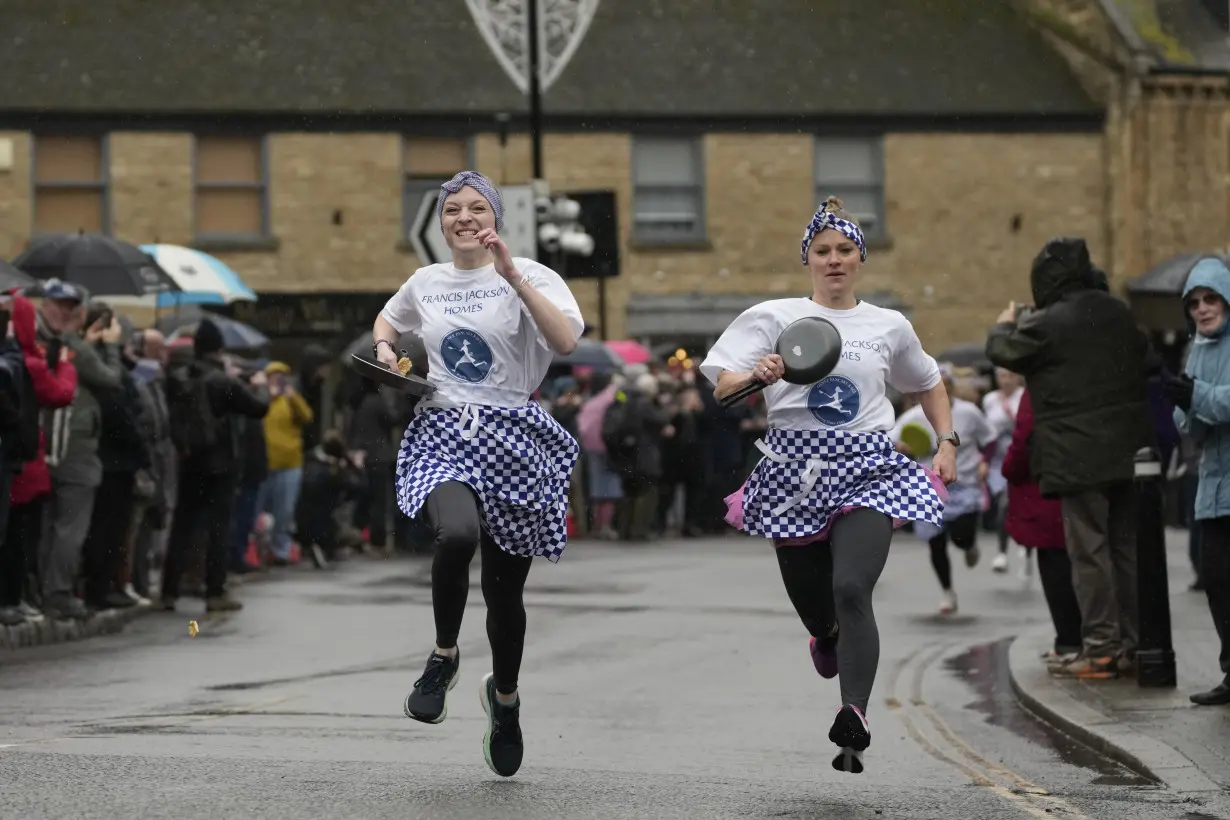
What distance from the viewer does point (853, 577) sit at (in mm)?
7621

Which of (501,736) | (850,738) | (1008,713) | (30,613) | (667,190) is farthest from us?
(667,190)

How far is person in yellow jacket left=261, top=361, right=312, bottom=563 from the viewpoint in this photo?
20.9 m

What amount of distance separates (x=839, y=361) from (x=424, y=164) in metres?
29.2

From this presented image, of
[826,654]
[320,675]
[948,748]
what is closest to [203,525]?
[320,675]

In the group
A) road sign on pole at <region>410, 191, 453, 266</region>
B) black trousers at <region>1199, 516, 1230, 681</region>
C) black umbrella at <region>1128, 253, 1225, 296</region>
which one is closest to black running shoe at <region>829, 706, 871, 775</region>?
black trousers at <region>1199, 516, 1230, 681</region>

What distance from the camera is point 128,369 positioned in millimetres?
15836

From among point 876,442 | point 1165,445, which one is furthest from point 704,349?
point 876,442

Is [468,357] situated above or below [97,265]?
below

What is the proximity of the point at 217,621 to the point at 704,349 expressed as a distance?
22750 millimetres

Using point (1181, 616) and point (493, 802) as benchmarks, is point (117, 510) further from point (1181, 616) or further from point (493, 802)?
point (493, 802)

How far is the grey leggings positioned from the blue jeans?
1308cm

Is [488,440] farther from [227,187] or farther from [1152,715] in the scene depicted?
[227,187]

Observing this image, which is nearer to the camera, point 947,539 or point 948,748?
point 948,748

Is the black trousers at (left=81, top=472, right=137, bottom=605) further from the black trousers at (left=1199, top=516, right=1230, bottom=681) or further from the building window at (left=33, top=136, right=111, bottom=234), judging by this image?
the building window at (left=33, top=136, right=111, bottom=234)
